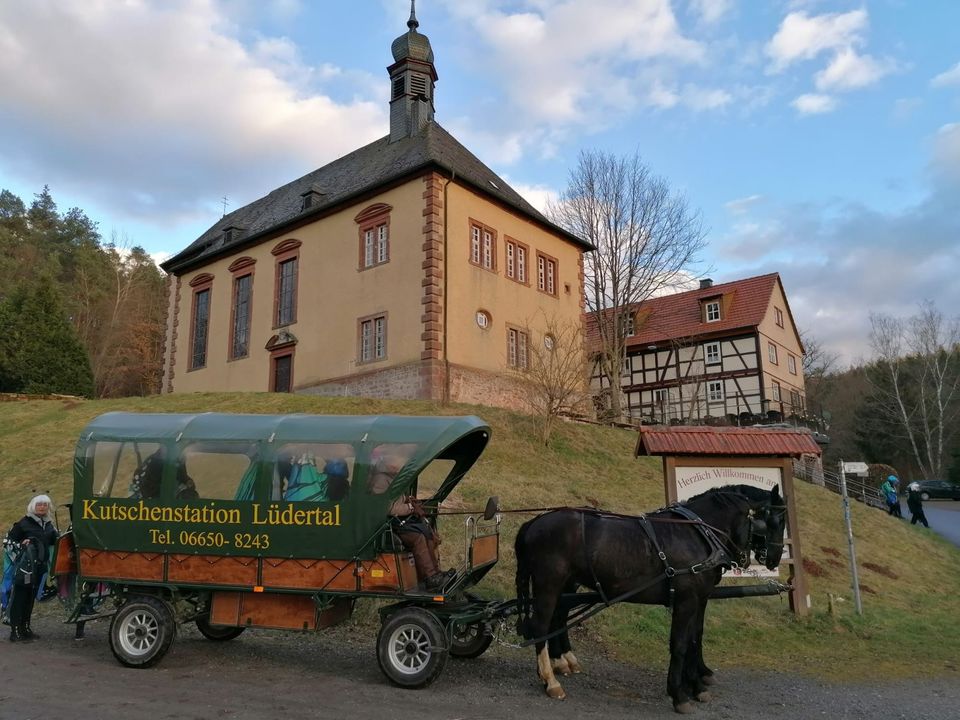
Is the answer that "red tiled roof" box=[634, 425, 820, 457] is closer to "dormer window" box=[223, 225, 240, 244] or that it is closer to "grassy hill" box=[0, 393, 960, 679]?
"grassy hill" box=[0, 393, 960, 679]

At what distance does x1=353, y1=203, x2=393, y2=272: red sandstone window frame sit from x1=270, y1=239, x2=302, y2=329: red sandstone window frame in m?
3.55

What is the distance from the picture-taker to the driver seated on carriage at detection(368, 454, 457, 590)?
6855 mm

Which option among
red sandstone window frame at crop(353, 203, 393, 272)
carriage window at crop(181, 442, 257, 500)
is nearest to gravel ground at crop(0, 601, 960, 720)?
carriage window at crop(181, 442, 257, 500)

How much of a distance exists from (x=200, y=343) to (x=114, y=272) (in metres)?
22.8

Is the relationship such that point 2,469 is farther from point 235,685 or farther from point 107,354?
point 107,354

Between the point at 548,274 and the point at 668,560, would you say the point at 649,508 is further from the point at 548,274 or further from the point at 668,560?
the point at 548,274

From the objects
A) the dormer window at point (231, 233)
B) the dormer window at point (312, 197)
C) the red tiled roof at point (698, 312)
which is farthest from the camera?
the red tiled roof at point (698, 312)

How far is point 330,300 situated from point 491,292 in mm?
6183

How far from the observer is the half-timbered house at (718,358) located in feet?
122

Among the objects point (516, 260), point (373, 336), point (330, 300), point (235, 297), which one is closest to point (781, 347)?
point (516, 260)

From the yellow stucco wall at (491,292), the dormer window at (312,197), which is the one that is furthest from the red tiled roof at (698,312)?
the dormer window at (312,197)

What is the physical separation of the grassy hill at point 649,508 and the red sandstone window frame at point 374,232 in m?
6.09

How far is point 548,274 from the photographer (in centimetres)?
2967

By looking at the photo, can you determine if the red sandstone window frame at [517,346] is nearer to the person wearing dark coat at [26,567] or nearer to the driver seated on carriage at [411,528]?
the person wearing dark coat at [26,567]
